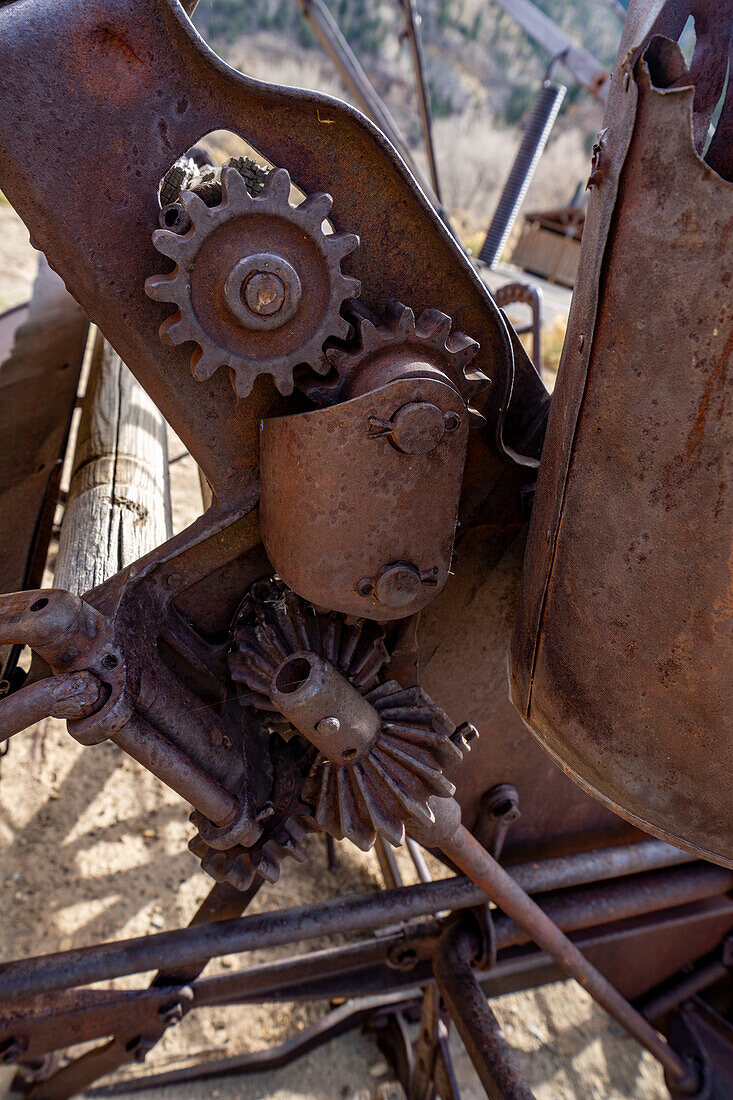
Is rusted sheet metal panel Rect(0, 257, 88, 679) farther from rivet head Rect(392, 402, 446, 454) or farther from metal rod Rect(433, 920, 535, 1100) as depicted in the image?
metal rod Rect(433, 920, 535, 1100)

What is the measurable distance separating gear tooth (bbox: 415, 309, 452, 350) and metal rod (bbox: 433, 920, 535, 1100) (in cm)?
151

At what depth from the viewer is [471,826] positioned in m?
1.93

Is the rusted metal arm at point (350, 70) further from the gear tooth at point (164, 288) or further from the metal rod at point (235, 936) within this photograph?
the metal rod at point (235, 936)

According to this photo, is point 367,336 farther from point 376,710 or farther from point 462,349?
point 376,710

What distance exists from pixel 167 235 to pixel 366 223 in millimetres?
335

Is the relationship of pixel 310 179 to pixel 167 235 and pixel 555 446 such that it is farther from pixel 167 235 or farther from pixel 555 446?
pixel 555 446

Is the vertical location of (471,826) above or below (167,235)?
below

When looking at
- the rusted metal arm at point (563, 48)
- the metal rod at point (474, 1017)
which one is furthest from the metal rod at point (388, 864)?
the rusted metal arm at point (563, 48)

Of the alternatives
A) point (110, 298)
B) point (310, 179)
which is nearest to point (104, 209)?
point (110, 298)

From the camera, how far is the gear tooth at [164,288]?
97 centimetres

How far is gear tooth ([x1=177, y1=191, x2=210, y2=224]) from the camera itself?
0.94 m

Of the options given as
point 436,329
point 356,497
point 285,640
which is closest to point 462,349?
point 436,329

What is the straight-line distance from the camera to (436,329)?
110cm

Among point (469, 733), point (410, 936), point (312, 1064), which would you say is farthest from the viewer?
point (312, 1064)
